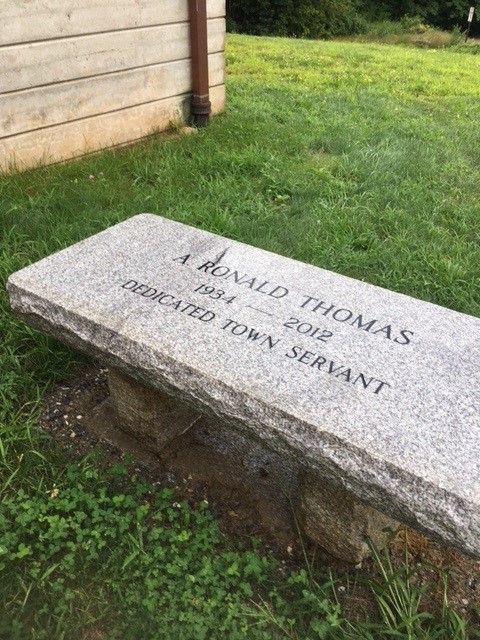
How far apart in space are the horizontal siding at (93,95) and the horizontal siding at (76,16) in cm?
30

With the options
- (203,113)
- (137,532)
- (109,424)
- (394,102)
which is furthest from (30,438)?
(394,102)

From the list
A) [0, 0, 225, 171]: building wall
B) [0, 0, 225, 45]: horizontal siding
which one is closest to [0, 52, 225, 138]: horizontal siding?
Result: [0, 0, 225, 171]: building wall

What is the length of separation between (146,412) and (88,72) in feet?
9.43

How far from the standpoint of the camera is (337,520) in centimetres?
183

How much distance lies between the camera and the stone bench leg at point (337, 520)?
1.78 metres

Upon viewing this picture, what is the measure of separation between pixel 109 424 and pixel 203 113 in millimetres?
3363

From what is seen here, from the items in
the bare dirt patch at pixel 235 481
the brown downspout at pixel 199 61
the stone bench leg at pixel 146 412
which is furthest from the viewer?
the brown downspout at pixel 199 61

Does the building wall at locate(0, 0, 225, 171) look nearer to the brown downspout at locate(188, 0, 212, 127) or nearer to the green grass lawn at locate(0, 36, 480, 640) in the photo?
the brown downspout at locate(188, 0, 212, 127)

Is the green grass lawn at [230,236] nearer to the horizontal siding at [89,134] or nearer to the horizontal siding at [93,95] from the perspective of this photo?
the horizontal siding at [89,134]

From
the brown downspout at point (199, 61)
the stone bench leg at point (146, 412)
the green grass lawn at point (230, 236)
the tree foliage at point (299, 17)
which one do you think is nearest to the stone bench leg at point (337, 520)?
the green grass lawn at point (230, 236)

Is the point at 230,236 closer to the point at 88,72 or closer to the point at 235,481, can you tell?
the point at 235,481

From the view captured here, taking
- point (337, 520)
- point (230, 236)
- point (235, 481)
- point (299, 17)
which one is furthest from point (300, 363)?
point (299, 17)

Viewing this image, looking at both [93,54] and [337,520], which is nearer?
[337,520]

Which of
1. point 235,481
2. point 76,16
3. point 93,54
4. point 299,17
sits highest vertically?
point 76,16
